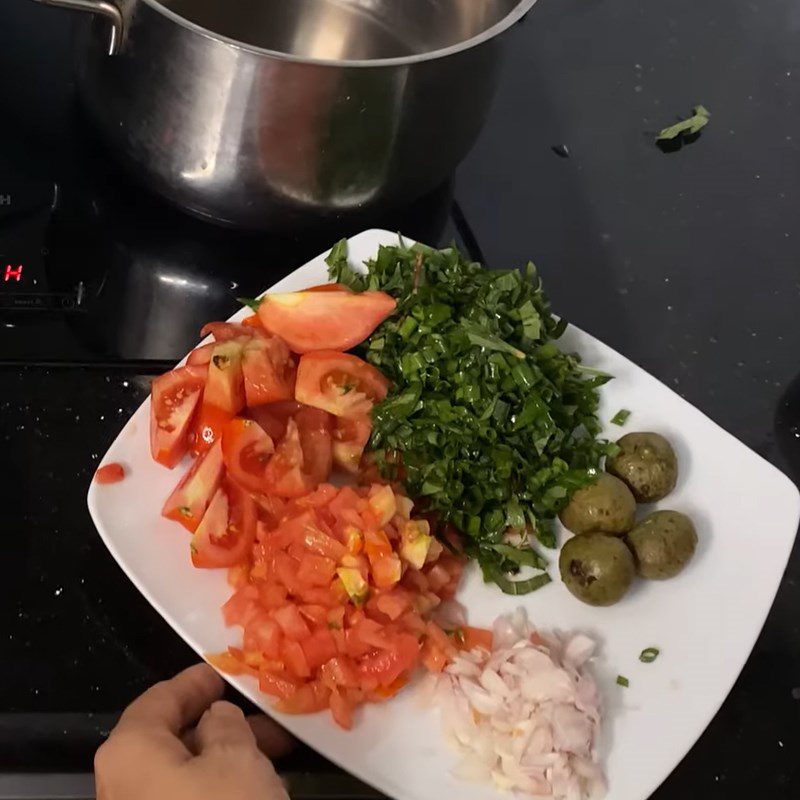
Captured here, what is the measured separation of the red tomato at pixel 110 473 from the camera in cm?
85

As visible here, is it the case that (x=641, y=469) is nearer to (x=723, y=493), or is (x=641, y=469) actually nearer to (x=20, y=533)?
(x=723, y=493)

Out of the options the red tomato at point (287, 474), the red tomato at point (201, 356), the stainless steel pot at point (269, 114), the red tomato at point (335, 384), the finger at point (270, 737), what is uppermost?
the stainless steel pot at point (269, 114)

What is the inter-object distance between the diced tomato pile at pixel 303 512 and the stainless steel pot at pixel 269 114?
11 centimetres

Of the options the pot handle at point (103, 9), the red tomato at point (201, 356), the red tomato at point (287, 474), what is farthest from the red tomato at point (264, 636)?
the pot handle at point (103, 9)

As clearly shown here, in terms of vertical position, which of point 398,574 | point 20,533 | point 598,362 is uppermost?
point 598,362

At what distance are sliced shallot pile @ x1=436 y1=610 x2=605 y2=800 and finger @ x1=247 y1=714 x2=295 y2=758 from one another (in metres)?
0.13

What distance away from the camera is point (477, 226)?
3.73 ft

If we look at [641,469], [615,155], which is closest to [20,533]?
[641,469]

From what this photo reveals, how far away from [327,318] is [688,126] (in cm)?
64

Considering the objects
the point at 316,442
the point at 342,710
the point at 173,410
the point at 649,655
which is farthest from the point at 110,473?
the point at 649,655

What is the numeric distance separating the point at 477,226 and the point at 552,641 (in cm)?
51

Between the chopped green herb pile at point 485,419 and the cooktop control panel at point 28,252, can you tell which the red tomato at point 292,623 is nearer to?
the chopped green herb pile at point 485,419

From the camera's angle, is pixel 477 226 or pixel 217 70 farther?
pixel 477 226

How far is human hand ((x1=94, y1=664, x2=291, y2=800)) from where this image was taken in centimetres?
68
